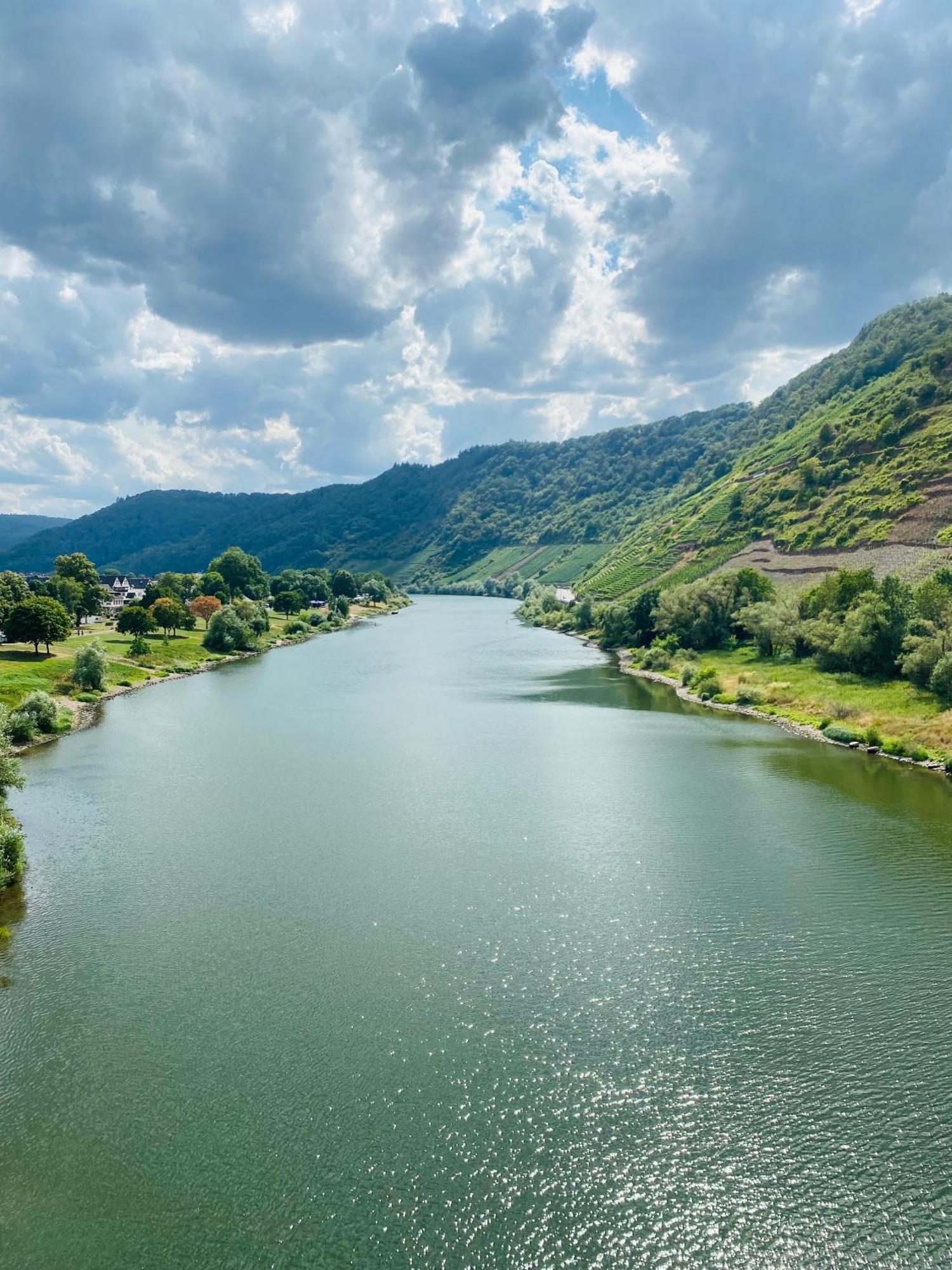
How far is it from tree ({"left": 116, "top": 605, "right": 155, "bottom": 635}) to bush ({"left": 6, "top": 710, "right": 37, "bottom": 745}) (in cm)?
5224

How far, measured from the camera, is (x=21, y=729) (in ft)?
203

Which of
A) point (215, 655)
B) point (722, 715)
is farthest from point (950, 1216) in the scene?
point (215, 655)

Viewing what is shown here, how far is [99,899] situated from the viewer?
1328 inches

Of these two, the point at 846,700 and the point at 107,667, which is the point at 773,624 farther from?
the point at 107,667

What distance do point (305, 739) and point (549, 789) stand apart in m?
23.8

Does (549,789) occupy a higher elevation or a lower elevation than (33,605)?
lower

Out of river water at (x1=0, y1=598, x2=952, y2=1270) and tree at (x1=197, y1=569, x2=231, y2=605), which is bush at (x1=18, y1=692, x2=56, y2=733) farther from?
tree at (x1=197, y1=569, x2=231, y2=605)

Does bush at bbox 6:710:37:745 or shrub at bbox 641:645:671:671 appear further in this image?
shrub at bbox 641:645:671:671

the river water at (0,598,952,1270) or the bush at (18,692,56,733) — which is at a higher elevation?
the bush at (18,692,56,733)

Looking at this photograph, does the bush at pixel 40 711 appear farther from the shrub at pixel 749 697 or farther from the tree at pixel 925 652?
the tree at pixel 925 652

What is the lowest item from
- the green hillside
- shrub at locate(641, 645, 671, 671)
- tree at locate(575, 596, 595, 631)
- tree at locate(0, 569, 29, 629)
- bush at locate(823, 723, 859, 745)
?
bush at locate(823, 723, 859, 745)

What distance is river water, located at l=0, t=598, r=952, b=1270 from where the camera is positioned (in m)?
17.7

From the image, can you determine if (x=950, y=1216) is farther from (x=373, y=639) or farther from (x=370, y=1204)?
(x=373, y=639)

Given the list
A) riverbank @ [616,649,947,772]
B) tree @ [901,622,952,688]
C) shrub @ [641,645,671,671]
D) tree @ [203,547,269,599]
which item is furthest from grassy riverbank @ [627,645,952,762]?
tree @ [203,547,269,599]
